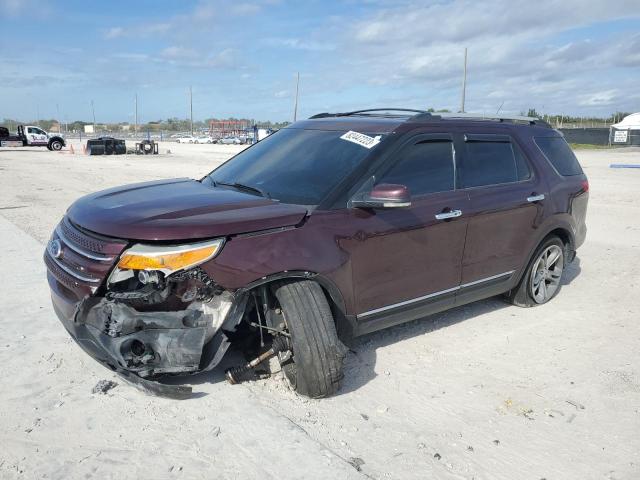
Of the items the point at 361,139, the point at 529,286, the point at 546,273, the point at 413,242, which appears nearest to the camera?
the point at 413,242

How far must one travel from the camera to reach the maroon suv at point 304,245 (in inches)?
124

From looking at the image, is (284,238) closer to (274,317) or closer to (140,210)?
(274,317)

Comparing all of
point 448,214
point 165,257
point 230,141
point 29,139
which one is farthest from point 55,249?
point 230,141

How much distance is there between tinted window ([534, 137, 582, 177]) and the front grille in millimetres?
4022

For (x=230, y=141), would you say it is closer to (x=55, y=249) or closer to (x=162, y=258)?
(x=55, y=249)

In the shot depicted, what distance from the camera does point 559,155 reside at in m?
5.45

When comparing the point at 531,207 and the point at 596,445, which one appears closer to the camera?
the point at 596,445

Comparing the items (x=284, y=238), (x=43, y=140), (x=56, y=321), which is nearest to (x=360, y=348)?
(x=284, y=238)

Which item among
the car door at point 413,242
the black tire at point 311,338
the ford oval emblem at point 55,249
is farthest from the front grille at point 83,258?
the car door at point 413,242

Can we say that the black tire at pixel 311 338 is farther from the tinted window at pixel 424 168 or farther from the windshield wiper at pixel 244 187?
the tinted window at pixel 424 168

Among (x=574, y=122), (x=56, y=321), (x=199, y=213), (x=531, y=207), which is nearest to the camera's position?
(x=199, y=213)

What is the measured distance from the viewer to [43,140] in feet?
142

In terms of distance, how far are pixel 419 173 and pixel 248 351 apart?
71.1 inches

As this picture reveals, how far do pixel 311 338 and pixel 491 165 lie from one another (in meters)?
2.39
